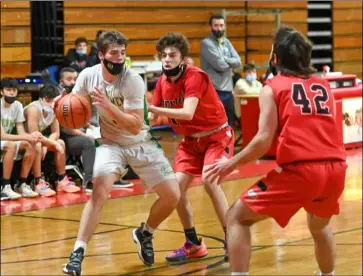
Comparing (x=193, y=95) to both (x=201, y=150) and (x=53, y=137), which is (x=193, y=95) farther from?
(x=53, y=137)

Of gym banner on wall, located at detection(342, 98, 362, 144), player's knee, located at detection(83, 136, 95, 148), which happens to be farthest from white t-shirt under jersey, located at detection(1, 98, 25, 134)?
gym banner on wall, located at detection(342, 98, 362, 144)

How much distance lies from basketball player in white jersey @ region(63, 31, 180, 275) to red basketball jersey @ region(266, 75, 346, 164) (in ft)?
4.05

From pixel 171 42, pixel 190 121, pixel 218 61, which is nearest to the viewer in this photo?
pixel 171 42

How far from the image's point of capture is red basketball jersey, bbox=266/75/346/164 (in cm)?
538

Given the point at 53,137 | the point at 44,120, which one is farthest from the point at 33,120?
the point at 53,137

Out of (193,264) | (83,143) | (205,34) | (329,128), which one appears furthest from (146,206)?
(205,34)

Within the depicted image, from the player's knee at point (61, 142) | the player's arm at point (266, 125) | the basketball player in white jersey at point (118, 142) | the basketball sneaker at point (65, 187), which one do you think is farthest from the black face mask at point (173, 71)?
the basketball sneaker at point (65, 187)

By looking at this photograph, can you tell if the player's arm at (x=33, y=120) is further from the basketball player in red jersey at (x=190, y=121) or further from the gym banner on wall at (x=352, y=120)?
the gym banner on wall at (x=352, y=120)

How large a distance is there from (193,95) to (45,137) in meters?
3.71

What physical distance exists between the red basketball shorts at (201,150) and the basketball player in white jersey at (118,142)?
1.09ft

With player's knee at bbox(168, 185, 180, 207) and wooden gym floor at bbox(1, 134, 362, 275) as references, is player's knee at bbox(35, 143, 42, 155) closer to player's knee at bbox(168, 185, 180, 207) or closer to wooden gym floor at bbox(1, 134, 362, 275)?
wooden gym floor at bbox(1, 134, 362, 275)

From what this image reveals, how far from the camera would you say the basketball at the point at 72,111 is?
614cm

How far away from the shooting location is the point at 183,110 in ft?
22.1

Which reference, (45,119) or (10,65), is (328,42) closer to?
(10,65)
